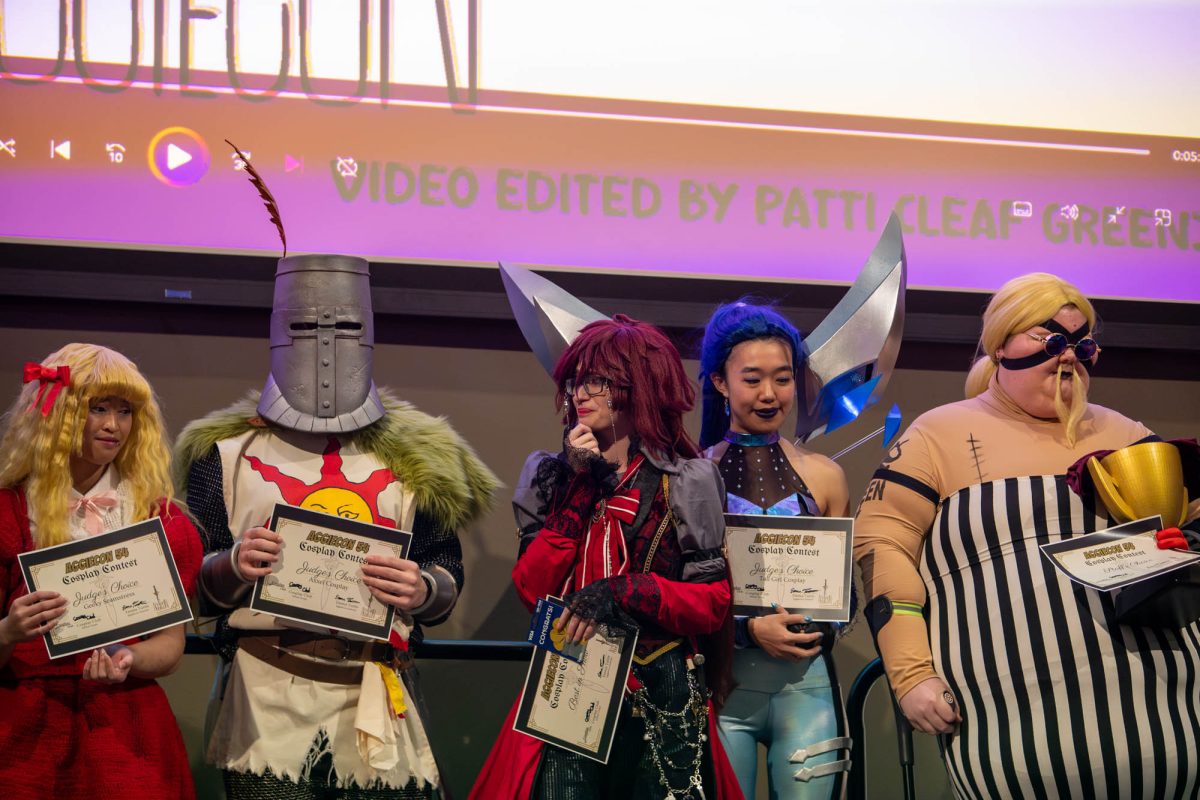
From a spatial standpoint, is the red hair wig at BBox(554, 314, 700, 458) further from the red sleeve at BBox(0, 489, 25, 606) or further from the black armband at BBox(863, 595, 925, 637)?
the red sleeve at BBox(0, 489, 25, 606)

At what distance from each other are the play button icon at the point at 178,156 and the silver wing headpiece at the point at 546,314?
3.59 feet

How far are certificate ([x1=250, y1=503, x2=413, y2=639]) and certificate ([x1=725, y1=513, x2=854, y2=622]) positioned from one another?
742 mm

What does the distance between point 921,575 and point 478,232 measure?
5.73 feet

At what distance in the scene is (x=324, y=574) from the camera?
2559mm

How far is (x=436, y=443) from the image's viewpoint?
9.55 feet

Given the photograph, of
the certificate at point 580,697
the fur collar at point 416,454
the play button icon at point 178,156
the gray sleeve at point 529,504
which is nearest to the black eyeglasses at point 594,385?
the gray sleeve at point 529,504

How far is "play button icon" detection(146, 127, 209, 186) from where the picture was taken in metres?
3.72

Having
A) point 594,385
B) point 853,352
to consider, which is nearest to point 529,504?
point 594,385

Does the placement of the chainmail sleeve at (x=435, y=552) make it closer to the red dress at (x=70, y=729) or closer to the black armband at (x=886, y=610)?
the red dress at (x=70, y=729)

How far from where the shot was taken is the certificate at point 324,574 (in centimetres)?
254

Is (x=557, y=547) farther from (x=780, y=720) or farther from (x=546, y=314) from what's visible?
(x=546, y=314)

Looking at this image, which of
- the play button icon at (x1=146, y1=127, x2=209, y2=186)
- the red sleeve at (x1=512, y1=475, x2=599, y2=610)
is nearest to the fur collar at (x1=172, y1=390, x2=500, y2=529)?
the red sleeve at (x1=512, y1=475, x2=599, y2=610)

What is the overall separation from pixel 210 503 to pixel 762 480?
1263 mm

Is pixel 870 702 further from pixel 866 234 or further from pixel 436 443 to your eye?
pixel 436 443
